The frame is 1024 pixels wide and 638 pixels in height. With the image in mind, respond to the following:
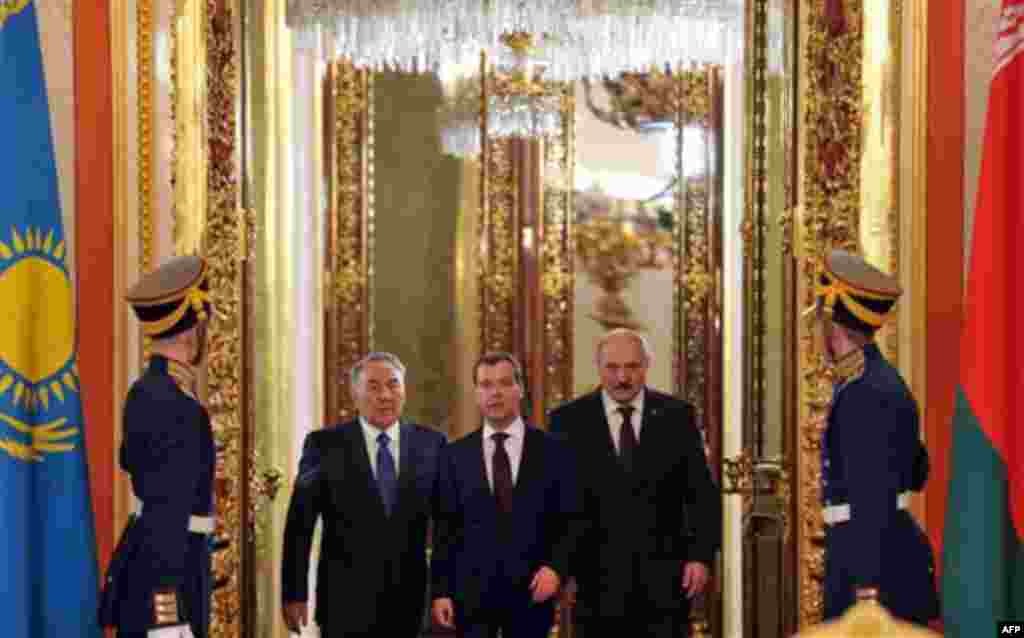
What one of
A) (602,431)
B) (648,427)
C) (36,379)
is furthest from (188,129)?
(648,427)

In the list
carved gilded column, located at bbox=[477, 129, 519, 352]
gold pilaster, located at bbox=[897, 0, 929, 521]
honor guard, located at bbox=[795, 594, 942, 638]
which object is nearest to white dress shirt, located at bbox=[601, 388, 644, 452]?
gold pilaster, located at bbox=[897, 0, 929, 521]

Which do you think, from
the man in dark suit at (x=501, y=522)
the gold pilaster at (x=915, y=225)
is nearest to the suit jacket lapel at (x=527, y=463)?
the man in dark suit at (x=501, y=522)

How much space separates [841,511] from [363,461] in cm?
195

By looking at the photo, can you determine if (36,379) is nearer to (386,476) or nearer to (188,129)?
(188,129)

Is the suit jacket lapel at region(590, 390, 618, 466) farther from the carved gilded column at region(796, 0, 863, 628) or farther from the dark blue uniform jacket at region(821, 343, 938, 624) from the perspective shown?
the dark blue uniform jacket at region(821, 343, 938, 624)

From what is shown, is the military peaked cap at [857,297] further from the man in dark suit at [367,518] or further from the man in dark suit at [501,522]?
the man in dark suit at [367,518]

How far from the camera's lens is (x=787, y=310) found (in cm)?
718

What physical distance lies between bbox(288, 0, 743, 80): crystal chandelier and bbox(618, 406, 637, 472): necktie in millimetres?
1442

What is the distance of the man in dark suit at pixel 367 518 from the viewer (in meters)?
6.27

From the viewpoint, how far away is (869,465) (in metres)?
5.02

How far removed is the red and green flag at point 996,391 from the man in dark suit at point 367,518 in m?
2.05

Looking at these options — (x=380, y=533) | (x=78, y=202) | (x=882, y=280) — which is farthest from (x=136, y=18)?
(x=882, y=280)

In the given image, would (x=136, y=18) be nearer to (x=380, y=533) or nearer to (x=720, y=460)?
(x=380, y=533)

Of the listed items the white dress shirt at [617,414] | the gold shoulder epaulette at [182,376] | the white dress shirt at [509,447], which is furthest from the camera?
the white dress shirt at [617,414]
